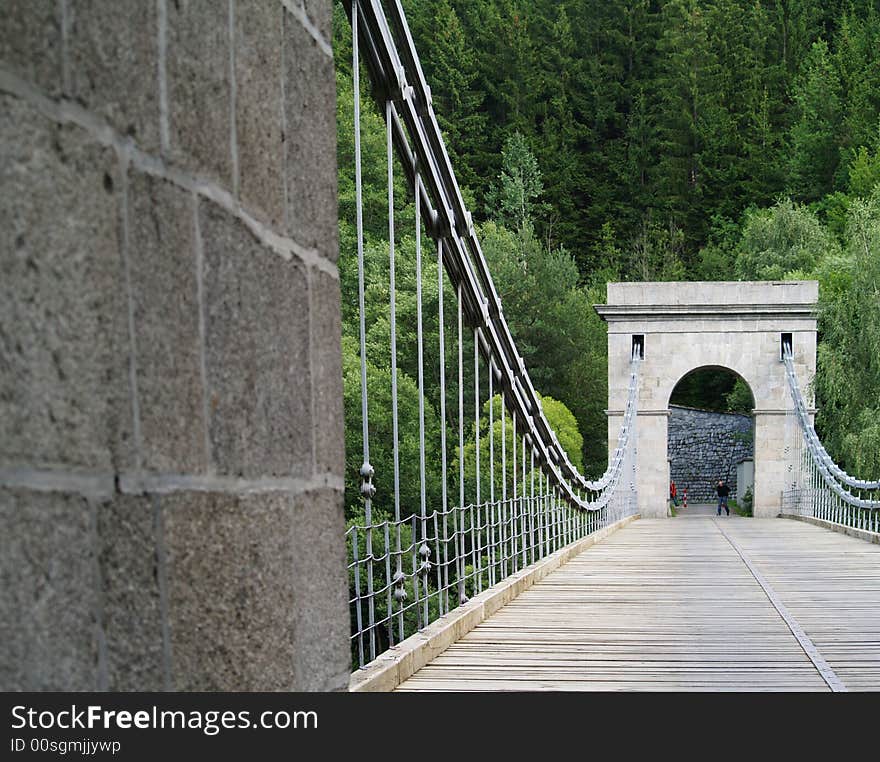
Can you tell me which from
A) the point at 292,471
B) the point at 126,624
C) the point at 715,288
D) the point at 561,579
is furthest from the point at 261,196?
the point at 715,288

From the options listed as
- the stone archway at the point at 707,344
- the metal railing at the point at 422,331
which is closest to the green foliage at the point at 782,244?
the stone archway at the point at 707,344

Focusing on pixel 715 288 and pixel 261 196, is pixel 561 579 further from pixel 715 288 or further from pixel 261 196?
pixel 715 288

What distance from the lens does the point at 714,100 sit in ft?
149

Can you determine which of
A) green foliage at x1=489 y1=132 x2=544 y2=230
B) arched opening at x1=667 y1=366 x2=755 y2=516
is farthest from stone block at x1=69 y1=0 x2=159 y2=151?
green foliage at x1=489 y1=132 x2=544 y2=230

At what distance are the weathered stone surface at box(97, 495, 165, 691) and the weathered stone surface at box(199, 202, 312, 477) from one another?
0.66 feet

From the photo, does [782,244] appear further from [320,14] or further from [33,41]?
[33,41]

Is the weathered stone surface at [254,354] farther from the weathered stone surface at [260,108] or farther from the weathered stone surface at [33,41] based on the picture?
the weathered stone surface at [33,41]

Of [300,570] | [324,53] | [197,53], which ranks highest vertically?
[324,53]

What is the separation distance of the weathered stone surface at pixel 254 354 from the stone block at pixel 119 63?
0.50 feet

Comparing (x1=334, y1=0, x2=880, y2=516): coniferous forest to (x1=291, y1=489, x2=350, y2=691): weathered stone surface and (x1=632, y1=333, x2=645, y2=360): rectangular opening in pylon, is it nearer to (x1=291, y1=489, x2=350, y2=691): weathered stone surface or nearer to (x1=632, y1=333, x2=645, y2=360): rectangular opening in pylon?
(x1=632, y1=333, x2=645, y2=360): rectangular opening in pylon

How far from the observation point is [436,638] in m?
4.01

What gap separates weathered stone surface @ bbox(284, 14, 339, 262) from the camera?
1.58m

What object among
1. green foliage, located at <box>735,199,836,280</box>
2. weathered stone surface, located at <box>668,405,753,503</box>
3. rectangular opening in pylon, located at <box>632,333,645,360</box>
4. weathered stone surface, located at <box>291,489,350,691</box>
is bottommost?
weathered stone surface, located at <box>668,405,753,503</box>

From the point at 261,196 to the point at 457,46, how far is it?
4106cm
